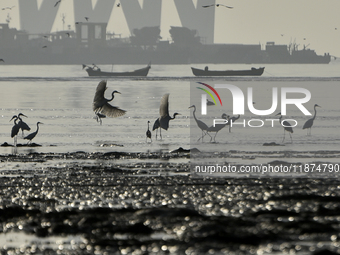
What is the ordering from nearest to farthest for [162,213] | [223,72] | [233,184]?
[162,213]
[233,184]
[223,72]

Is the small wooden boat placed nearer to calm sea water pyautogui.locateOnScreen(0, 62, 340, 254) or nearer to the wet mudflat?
calm sea water pyautogui.locateOnScreen(0, 62, 340, 254)

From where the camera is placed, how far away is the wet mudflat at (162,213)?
322 inches

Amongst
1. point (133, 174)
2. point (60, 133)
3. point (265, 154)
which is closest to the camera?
point (133, 174)

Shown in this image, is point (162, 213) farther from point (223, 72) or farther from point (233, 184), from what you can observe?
point (223, 72)

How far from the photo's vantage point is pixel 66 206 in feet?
35.4

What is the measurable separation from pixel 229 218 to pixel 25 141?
16.1 m

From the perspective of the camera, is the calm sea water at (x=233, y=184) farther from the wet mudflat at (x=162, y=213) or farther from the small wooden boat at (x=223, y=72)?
the small wooden boat at (x=223, y=72)

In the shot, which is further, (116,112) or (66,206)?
(116,112)

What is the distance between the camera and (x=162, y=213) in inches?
396

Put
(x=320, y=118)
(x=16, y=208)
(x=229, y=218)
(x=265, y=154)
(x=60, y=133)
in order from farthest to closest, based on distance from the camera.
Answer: (x=320, y=118) → (x=60, y=133) → (x=265, y=154) → (x=16, y=208) → (x=229, y=218)

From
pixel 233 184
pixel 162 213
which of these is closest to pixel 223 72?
pixel 233 184

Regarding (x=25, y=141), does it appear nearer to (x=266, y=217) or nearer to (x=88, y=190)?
(x=88, y=190)

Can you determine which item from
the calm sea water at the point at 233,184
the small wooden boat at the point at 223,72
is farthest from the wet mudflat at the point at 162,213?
the small wooden boat at the point at 223,72

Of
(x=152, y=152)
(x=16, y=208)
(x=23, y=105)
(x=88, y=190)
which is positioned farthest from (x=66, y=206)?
(x=23, y=105)
